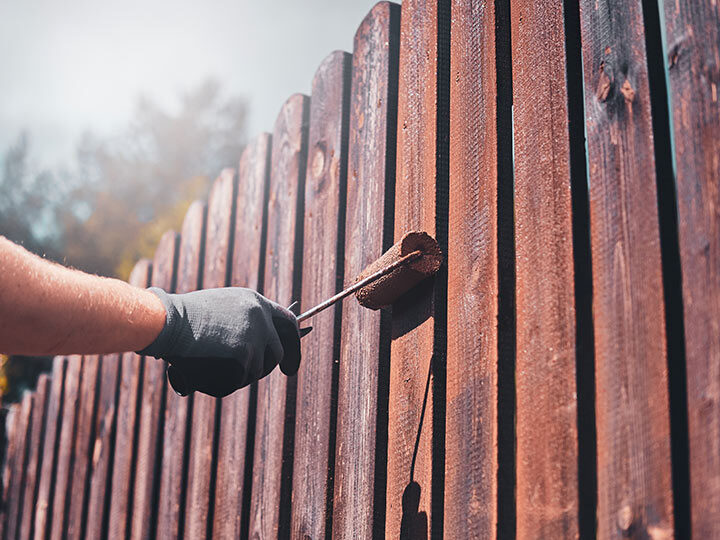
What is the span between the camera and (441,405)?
1727mm

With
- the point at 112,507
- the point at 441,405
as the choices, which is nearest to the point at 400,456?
the point at 441,405

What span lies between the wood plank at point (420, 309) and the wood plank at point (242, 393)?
0.95 metres

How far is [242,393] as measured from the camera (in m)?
2.79

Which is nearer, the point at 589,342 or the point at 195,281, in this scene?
the point at 589,342

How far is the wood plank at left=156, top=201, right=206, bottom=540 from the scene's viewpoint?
316 cm

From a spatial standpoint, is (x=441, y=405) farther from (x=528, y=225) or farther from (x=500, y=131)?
(x=500, y=131)

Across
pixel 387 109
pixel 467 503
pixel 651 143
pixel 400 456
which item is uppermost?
pixel 387 109

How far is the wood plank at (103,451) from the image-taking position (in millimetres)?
4023

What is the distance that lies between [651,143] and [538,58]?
40 centimetres

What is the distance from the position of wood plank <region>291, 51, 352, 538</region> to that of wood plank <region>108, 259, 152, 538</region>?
1668 millimetres

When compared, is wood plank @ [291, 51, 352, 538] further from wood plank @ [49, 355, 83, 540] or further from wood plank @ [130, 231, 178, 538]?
wood plank @ [49, 355, 83, 540]

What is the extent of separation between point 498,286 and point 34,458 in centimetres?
465

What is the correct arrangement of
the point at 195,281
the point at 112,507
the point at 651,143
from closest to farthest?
the point at 651,143
the point at 195,281
the point at 112,507

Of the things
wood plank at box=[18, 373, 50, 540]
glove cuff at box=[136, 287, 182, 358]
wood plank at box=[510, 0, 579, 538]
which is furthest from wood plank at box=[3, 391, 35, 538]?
wood plank at box=[510, 0, 579, 538]
